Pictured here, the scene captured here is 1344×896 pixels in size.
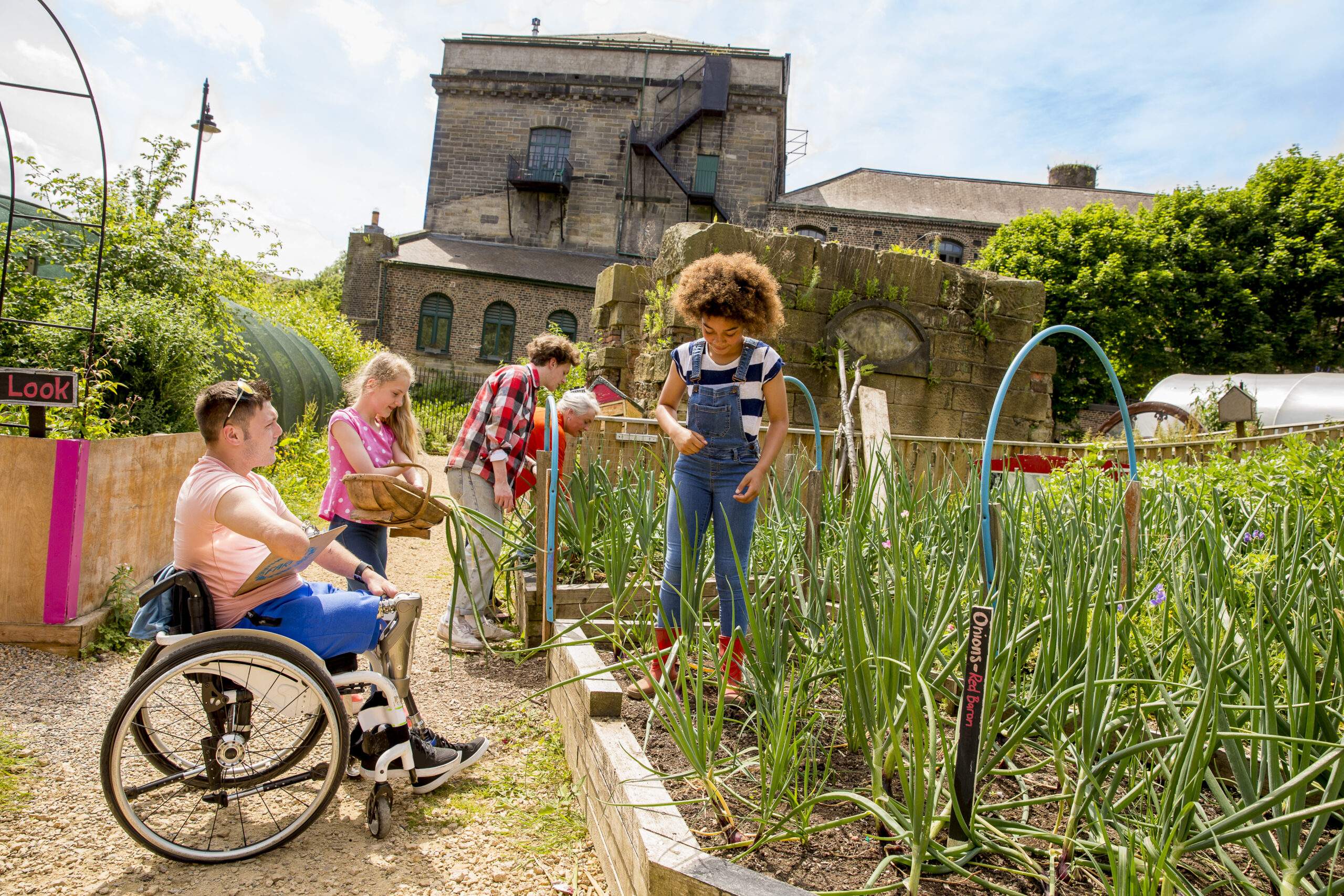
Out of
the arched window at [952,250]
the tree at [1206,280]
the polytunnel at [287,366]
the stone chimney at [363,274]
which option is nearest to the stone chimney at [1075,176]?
the arched window at [952,250]

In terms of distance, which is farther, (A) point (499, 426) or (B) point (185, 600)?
(A) point (499, 426)

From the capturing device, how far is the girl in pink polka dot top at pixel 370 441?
3.14m

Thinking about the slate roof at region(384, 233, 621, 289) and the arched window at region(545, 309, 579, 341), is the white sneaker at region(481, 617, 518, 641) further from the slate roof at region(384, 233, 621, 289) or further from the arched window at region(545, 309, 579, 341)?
the arched window at region(545, 309, 579, 341)

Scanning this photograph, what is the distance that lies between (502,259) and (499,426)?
24166 mm

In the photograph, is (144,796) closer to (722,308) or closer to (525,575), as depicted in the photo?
(525,575)

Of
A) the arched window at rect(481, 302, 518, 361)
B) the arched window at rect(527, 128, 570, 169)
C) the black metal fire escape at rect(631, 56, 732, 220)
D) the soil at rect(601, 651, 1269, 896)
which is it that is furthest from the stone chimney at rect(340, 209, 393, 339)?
the soil at rect(601, 651, 1269, 896)

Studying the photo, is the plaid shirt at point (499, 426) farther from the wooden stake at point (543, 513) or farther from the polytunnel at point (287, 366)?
the polytunnel at point (287, 366)

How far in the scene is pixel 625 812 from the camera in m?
1.86

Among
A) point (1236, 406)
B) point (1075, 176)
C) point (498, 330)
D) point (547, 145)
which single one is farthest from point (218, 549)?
point (1075, 176)

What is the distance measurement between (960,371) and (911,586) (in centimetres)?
631

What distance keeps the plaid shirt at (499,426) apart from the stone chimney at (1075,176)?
118 feet

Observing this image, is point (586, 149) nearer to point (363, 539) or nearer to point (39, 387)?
point (39, 387)

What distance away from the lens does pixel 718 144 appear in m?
27.9

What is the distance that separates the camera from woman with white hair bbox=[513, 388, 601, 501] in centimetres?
385
